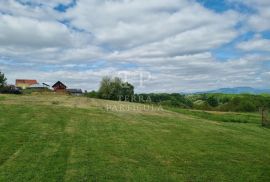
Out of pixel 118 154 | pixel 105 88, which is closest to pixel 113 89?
pixel 105 88

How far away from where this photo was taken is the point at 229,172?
1389cm

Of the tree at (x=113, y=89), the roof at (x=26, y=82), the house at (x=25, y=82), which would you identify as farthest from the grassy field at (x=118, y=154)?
the roof at (x=26, y=82)

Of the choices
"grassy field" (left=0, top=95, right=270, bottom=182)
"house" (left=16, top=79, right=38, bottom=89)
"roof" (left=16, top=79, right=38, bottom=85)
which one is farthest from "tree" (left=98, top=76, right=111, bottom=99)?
"roof" (left=16, top=79, right=38, bottom=85)

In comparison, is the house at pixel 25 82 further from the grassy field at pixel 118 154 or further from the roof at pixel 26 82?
the grassy field at pixel 118 154

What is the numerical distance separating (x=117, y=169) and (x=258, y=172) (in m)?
5.70

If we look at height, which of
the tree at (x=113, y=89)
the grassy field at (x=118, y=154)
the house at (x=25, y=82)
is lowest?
the grassy field at (x=118, y=154)

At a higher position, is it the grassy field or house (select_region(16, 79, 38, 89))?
house (select_region(16, 79, 38, 89))

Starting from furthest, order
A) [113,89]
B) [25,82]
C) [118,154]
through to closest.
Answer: [25,82] → [113,89] → [118,154]

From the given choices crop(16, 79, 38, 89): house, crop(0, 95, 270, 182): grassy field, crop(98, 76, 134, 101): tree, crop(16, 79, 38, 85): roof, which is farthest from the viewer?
crop(16, 79, 38, 85): roof

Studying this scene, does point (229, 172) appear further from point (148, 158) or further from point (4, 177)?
point (4, 177)

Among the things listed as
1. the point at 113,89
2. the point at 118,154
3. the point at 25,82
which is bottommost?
the point at 118,154

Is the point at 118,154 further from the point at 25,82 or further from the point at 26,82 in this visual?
the point at 26,82

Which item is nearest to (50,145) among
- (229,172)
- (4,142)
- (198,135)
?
(4,142)

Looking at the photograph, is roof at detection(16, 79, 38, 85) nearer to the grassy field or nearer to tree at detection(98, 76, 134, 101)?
tree at detection(98, 76, 134, 101)
